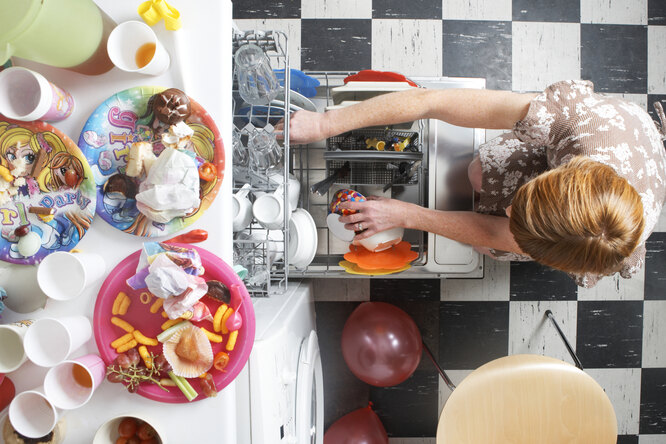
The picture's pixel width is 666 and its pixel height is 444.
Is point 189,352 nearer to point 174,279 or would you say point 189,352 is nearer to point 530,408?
point 174,279

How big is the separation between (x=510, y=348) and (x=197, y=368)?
1.43 meters

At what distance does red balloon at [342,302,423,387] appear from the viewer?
56.0 inches

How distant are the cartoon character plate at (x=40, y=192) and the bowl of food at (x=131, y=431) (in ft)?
1.15

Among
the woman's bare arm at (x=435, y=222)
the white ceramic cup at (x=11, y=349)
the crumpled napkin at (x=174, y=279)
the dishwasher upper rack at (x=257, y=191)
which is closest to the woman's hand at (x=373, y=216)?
the woman's bare arm at (x=435, y=222)

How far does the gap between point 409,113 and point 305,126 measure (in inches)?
10.8

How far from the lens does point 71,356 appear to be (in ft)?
2.58

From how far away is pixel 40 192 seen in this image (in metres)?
0.78

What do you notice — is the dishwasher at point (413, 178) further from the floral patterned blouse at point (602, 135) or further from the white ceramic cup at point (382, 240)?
the floral patterned blouse at point (602, 135)

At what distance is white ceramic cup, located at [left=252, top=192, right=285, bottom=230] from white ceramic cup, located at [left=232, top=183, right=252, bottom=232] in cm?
3

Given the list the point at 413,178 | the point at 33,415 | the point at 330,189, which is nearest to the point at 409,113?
the point at 413,178

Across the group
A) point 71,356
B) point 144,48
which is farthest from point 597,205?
point 71,356

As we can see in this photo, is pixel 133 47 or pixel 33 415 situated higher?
pixel 133 47

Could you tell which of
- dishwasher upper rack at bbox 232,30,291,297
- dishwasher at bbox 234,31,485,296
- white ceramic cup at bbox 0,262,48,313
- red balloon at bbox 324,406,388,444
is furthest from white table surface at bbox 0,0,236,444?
red balloon at bbox 324,406,388,444

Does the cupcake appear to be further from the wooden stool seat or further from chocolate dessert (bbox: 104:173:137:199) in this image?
the wooden stool seat
